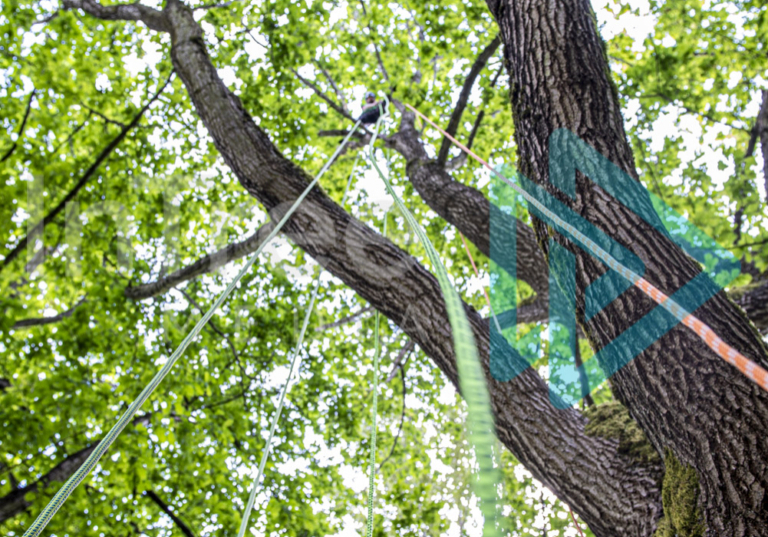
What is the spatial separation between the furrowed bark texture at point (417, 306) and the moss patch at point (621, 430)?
0.04 m

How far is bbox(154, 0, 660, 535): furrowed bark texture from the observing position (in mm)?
1744

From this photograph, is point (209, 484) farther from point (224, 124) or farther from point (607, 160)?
point (607, 160)

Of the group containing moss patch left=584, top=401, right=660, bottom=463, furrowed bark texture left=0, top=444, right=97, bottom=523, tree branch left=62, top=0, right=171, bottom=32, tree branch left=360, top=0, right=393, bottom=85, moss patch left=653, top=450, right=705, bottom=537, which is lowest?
moss patch left=653, top=450, right=705, bottom=537

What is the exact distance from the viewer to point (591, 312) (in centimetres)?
172

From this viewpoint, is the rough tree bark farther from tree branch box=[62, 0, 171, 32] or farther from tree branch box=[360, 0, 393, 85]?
tree branch box=[360, 0, 393, 85]

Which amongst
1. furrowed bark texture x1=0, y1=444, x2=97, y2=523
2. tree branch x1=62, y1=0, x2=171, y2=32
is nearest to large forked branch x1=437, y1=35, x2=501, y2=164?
tree branch x1=62, y1=0, x2=171, y2=32

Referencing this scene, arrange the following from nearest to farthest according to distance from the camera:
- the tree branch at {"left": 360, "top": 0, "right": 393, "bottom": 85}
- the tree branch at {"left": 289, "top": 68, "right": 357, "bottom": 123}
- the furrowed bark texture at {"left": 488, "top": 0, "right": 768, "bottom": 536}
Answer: the furrowed bark texture at {"left": 488, "top": 0, "right": 768, "bottom": 536}
the tree branch at {"left": 360, "top": 0, "right": 393, "bottom": 85}
the tree branch at {"left": 289, "top": 68, "right": 357, "bottom": 123}

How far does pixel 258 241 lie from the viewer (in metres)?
4.17

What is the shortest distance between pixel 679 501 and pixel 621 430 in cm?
46

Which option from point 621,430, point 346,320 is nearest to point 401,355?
point 346,320

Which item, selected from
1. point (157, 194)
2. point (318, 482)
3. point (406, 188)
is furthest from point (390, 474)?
point (157, 194)

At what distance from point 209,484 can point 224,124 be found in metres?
2.96

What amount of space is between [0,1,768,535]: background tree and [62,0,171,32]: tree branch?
23 mm

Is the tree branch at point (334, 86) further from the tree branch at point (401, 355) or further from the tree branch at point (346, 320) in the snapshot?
the tree branch at point (401, 355)
